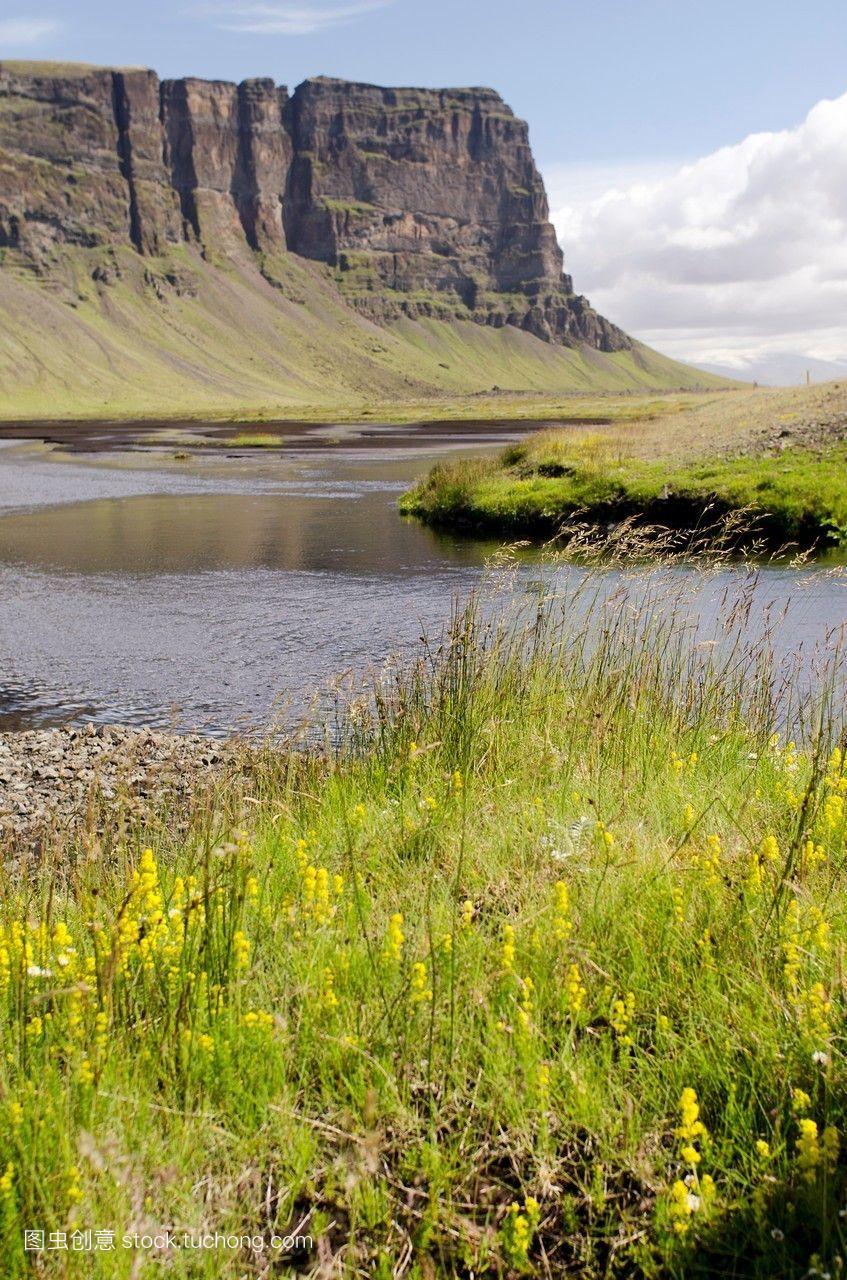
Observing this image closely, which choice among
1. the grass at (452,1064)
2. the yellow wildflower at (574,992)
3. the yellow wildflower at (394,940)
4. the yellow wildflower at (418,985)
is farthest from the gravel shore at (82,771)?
the yellow wildflower at (574,992)

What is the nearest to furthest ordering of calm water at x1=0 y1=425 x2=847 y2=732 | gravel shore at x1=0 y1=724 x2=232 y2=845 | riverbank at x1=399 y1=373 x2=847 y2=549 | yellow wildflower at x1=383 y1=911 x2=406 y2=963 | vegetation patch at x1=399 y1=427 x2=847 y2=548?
yellow wildflower at x1=383 y1=911 x2=406 y2=963 < gravel shore at x1=0 y1=724 x2=232 y2=845 < calm water at x1=0 y1=425 x2=847 y2=732 < vegetation patch at x1=399 y1=427 x2=847 y2=548 < riverbank at x1=399 y1=373 x2=847 y2=549

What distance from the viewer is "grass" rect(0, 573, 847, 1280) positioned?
128 inches

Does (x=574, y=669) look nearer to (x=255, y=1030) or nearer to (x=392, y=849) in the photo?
(x=392, y=849)

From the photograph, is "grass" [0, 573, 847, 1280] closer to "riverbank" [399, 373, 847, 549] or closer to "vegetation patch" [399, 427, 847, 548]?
"riverbank" [399, 373, 847, 549]

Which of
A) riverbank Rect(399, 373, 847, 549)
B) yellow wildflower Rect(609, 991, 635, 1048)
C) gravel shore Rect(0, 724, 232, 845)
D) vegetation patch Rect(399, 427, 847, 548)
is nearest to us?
yellow wildflower Rect(609, 991, 635, 1048)

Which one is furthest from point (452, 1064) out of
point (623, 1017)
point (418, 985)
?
point (623, 1017)

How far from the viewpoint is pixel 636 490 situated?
29.0 metres

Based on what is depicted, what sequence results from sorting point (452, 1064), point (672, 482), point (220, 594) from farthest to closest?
point (672, 482) → point (220, 594) → point (452, 1064)

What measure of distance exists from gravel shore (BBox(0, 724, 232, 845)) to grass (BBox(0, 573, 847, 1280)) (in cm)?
403

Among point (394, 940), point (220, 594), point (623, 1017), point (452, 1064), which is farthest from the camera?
point (220, 594)

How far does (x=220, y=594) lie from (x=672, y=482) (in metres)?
13.5

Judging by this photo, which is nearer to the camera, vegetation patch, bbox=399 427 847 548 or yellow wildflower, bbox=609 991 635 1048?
yellow wildflower, bbox=609 991 635 1048

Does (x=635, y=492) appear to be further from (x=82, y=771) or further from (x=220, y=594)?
(x=82, y=771)

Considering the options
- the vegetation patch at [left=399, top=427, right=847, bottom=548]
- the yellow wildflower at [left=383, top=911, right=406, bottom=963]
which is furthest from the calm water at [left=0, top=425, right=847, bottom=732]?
the yellow wildflower at [left=383, top=911, right=406, bottom=963]
